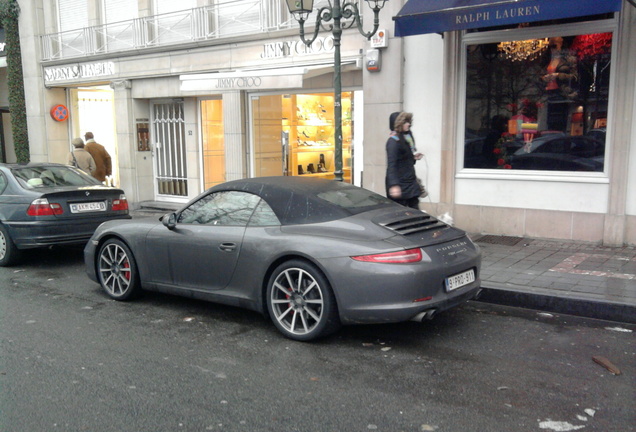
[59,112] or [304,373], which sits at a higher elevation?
[59,112]

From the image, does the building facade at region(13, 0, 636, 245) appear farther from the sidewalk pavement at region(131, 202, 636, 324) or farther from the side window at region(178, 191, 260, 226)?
the side window at region(178, 191, 260, 226)

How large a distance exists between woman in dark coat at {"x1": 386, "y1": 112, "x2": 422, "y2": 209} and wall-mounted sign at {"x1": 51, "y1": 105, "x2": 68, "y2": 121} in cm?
1336

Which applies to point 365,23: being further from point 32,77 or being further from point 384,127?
point 32,77

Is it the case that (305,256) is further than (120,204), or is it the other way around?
(120,204)

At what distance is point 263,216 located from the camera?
224 inches

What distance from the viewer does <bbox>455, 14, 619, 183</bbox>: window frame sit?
8.77 m

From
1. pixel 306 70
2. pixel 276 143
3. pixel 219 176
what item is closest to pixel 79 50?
pixel 219 176

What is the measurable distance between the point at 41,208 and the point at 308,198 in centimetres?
477

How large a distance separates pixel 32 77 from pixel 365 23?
38.0 feet

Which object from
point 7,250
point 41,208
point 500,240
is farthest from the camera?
point 500,240

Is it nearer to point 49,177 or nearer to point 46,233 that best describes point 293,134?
point 49,177

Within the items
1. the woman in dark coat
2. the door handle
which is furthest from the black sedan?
the woman in dark coat

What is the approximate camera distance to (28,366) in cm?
478

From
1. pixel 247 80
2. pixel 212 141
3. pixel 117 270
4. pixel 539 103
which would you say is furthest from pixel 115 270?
pixel 212 141
